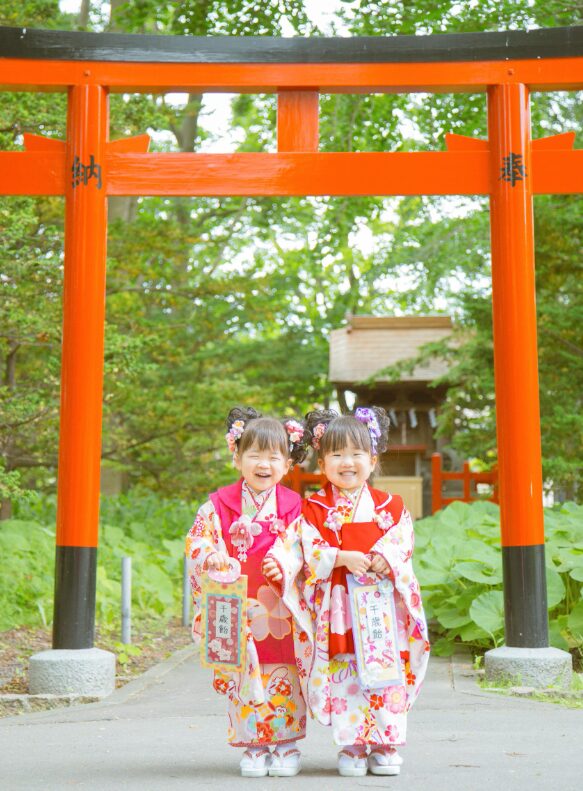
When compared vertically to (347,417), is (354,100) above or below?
above

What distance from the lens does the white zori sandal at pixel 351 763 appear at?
3725mm

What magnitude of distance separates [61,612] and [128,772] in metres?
2.01

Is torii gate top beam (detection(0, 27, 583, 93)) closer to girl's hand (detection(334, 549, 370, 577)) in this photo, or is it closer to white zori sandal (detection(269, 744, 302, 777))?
girl's hand (detection(334, 549, 370, 577))

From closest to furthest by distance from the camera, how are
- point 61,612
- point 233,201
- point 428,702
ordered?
point 428,702 < point 61,612 < point 233,201

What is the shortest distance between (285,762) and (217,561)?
30.9 inches

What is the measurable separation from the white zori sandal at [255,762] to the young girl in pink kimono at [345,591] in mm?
274

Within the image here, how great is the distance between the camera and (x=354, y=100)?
11.6 metres

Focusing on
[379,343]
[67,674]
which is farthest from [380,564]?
[379,343]

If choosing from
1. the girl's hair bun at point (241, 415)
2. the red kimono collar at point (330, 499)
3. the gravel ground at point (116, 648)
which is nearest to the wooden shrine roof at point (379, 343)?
the gravel ground at point (116, 648)

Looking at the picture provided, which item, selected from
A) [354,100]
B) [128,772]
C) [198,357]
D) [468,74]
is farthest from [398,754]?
[198,357]

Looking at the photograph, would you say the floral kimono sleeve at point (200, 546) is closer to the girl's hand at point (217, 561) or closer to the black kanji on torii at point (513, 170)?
the girl's hand at point (217, 561)

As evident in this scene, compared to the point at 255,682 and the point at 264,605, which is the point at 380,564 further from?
the point at 255,682

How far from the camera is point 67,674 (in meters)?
5.54

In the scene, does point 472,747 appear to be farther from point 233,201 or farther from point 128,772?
point 233,201
